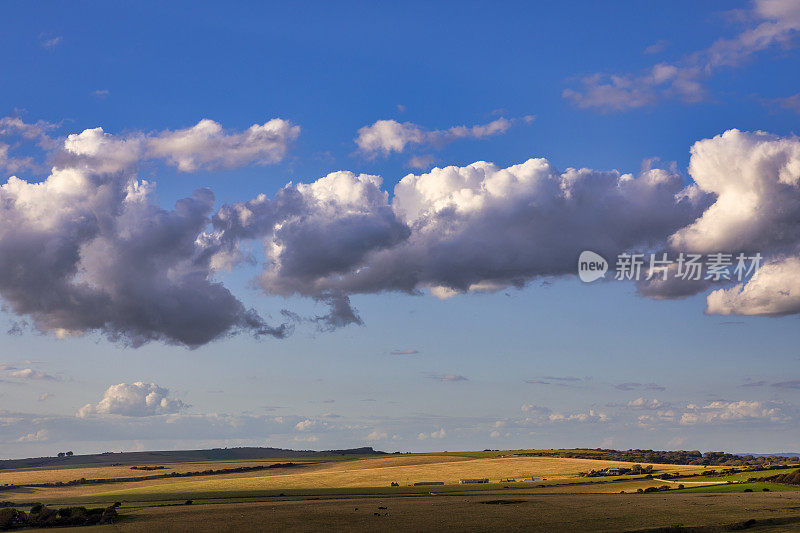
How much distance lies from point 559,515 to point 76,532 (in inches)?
2324

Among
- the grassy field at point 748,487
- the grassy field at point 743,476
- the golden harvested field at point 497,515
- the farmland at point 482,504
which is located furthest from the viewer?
the grassy field at point 743,476

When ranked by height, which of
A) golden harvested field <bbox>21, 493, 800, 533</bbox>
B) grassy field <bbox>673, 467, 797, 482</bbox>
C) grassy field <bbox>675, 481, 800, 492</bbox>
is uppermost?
golden harvested field <bbox>21, 493, 800, 533</bbox>

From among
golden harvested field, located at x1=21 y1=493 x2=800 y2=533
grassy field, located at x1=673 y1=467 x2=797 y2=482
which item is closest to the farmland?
golden harvested field, located at x1=21 y1=493 x2=800 y2=533

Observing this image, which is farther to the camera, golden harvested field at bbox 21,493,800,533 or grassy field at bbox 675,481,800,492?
grassy field at bbox 675,481,800,492

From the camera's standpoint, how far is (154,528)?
89875mm

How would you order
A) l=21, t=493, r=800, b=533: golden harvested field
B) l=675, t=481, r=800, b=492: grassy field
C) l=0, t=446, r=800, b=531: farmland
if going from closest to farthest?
l=21, t=493, r=800, b=533: golden harvested field → l=0, t=446, r=800, b=531: farmland → l=675, t=481, r=800, b=492: grassy field

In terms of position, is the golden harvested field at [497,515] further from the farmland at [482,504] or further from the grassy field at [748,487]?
the grassy field at [748,487]

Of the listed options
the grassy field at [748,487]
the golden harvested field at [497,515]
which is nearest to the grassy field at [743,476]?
the grassy field at [748,487]

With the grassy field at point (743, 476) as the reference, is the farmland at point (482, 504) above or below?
above

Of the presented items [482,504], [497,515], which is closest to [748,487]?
[482,504]

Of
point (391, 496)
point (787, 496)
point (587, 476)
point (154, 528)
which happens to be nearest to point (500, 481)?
point (587, 476)

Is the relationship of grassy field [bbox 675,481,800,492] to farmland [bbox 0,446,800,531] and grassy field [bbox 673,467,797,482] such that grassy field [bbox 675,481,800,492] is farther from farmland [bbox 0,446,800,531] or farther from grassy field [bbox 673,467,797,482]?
grassy field [bbox 673,467,797,482]

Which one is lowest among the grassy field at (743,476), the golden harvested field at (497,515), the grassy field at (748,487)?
the grassy field at (743,476)

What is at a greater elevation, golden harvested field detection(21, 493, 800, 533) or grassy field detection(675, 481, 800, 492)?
golden harvested field detection(21, 493, 800, 533)
